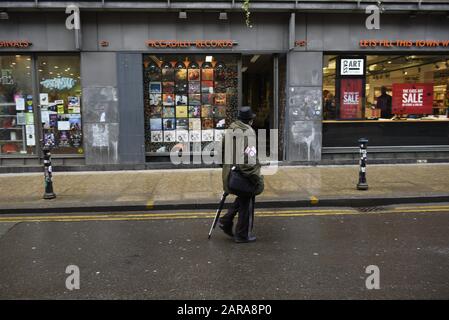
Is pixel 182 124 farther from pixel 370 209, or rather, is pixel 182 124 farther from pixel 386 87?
pixel 370 209

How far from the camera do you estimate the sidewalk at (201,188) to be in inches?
328

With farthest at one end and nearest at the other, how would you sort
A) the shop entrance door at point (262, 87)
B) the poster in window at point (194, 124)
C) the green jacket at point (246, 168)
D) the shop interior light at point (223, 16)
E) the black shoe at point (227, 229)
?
1. the shop entrance door at point (262, 87)
2. the poster in window at point (194, 124)
3. the shop interior light at point (223, 16)
4. the black shoe at point (227, 229)
5. the green jacket at point (246, 168)

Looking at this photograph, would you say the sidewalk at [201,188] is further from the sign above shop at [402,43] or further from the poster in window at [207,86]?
the sign above shop at [402,43]

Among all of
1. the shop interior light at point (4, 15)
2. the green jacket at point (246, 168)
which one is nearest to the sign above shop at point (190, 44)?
the shop interior light at point (4, 15)

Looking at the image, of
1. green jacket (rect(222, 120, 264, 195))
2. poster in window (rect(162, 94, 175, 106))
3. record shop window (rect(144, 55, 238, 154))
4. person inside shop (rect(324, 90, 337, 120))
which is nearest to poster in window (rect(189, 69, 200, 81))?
record shop window (rect(144, 55, 238, 154))

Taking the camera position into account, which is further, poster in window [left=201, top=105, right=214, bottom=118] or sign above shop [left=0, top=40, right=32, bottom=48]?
poster in window [left=201, top=105, right=214, bottom=118]

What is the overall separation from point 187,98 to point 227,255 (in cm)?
771

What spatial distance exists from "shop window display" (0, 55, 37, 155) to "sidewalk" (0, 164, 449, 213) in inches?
43.3

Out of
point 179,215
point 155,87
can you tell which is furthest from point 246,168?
point 155,87

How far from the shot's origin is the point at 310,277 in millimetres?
4914

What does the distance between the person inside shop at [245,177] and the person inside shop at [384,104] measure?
26.4 ft

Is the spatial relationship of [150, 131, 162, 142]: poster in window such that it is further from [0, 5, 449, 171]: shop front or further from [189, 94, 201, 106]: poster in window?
[189, 94, 201, 106]: poster in window

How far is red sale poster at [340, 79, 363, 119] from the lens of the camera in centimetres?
1284
